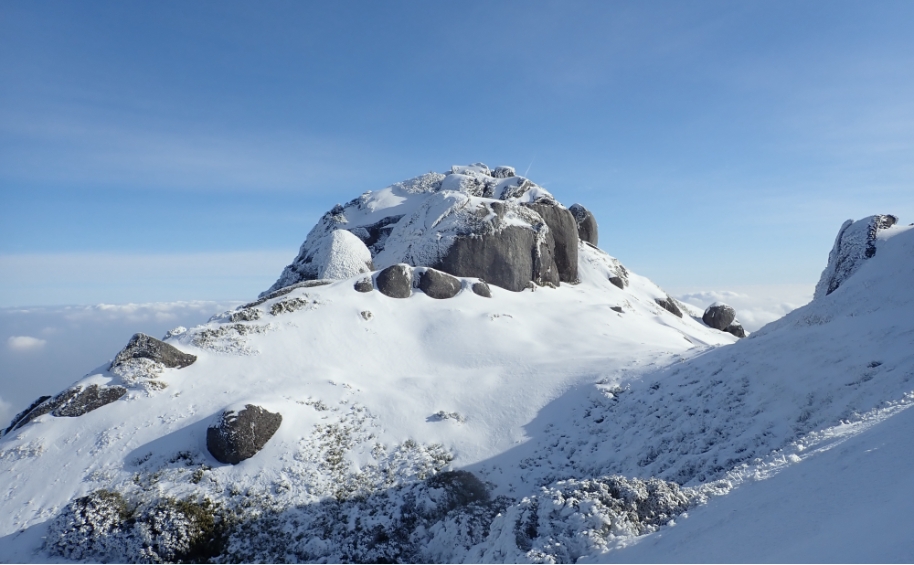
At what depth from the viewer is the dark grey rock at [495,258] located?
35656 mm

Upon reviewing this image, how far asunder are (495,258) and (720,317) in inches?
1004

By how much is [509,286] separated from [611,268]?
16.6 metres

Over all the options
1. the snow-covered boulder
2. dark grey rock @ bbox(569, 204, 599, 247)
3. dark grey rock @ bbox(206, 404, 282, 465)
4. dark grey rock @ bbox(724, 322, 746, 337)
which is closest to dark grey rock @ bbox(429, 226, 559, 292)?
the snow-covered boulder

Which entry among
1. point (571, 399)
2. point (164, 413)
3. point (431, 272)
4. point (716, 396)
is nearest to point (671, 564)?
point (716, 396)

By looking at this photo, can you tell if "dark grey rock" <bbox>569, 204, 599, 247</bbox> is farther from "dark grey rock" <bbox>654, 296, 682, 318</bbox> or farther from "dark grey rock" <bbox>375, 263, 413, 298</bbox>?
"dark grey rock" <bbox>375, 263, 413, 298</bbox>

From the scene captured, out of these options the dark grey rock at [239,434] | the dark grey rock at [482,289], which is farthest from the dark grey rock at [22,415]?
the dark grey rock at [482,289]

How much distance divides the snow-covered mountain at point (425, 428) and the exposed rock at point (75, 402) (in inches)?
3.8

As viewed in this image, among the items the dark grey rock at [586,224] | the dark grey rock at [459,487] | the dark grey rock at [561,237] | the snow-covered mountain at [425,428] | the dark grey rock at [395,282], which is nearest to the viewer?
the snow-covered mountain at [425,428]

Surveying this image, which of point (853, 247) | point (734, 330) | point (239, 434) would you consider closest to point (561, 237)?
point (734, 330)

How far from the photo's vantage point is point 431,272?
3212cm

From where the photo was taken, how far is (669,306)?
154ft

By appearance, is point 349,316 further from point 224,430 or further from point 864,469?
point 864,469

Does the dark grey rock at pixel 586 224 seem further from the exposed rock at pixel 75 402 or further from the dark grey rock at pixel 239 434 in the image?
the exposed rock at pixel 75 402

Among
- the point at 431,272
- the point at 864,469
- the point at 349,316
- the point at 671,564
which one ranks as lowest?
the point at 671,564
